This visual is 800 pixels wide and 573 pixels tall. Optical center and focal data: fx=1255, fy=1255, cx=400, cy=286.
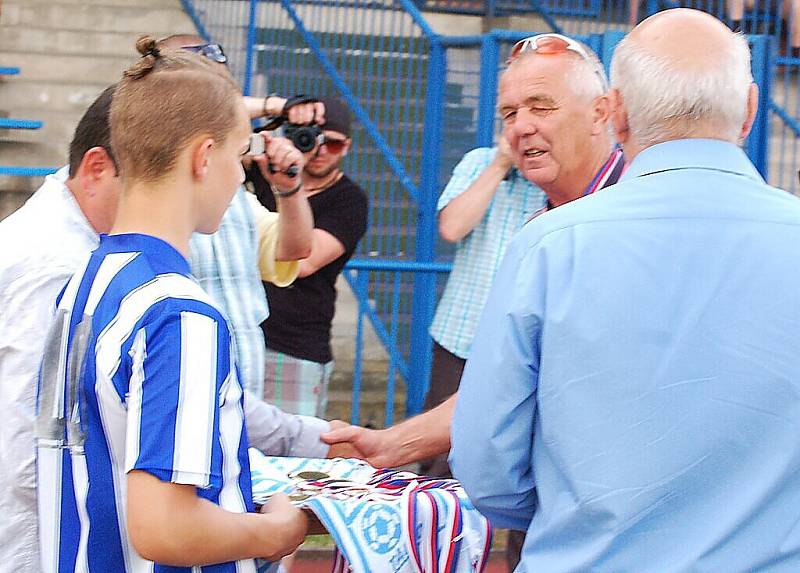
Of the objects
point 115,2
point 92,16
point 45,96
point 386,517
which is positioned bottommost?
point 386,517

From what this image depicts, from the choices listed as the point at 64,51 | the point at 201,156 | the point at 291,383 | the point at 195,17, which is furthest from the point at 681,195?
the point at 64,51

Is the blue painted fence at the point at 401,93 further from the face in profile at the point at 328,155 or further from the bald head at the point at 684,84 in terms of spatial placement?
the bald head at the point at 684,84

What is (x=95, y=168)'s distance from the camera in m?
2.32

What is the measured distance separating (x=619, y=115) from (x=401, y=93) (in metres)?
5.47

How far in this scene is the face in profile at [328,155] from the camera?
5066 millimetres

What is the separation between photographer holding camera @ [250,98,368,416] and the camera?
4832mm

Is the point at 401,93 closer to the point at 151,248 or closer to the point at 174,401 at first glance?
the point at 151,248

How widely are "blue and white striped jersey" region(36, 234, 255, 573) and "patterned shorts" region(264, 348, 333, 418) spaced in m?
2.75

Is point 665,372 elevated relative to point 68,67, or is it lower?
lower

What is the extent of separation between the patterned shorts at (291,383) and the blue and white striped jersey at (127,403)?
9.03 ft

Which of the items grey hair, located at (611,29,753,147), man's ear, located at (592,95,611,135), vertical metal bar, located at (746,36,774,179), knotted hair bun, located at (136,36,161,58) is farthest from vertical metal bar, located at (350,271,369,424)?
grey hair, located at (611,29,753,147)

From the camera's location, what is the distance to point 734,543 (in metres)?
1.82

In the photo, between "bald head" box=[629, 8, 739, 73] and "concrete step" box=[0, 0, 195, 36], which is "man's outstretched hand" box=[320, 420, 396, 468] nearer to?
"bald head" box=[629, 8, 739, 73]

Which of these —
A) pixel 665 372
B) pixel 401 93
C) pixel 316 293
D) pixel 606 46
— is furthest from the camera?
pixel 401 93
